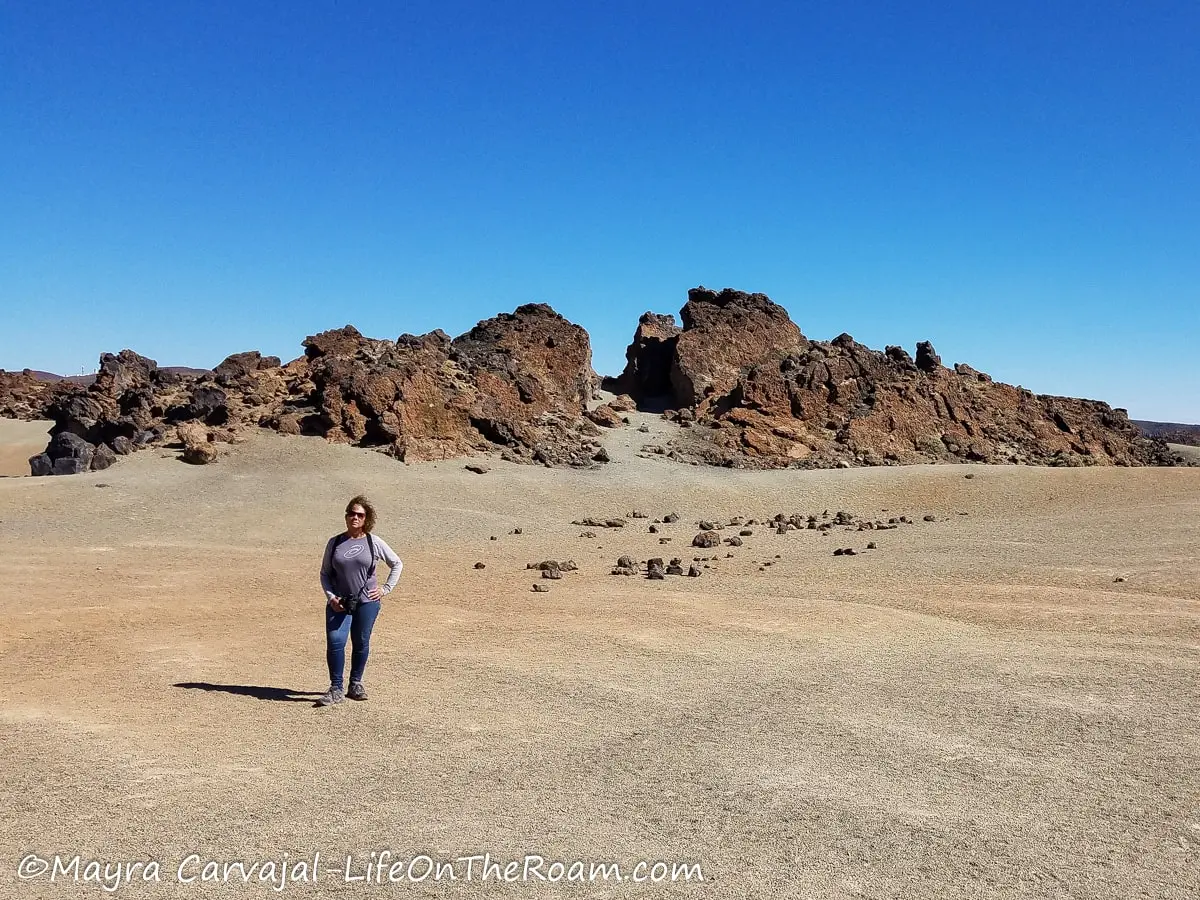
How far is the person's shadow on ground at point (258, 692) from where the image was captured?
6969 millimetres

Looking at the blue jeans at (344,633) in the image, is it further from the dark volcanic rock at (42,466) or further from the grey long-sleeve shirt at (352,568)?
the dark volcanic rock at (42,466)

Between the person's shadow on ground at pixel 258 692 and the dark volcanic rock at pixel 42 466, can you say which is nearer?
the person's shadow on ground at pixel 258 692

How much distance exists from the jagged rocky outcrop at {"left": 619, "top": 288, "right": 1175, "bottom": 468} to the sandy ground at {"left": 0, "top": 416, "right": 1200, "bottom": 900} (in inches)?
609

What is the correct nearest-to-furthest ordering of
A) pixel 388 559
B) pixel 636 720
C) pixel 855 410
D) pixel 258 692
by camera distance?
pixel 636 720
pixel 388 559
pixel 258 692
pixel 855 410

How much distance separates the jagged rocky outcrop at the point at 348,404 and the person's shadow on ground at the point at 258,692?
55.9ft

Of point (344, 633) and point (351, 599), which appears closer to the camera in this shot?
point (351, 599)

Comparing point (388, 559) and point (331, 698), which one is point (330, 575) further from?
point (331, 698)

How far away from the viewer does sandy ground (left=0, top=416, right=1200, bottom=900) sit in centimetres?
423

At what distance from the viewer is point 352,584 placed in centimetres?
658

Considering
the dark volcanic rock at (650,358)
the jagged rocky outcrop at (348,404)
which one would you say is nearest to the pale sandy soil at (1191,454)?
the dark volcanic rock at (650,358)

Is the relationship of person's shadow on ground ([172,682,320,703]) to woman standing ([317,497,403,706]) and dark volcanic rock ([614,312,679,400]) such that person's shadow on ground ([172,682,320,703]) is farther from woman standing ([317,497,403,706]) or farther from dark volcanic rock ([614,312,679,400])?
dark volcanic rock ([614,312,679,400])

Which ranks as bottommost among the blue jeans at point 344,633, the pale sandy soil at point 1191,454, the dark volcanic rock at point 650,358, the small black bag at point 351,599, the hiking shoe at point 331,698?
the hiking shoe at point 331,698

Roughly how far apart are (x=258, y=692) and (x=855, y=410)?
95.0 ft

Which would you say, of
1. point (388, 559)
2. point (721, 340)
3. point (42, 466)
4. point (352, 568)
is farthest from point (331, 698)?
point (721, 340)
